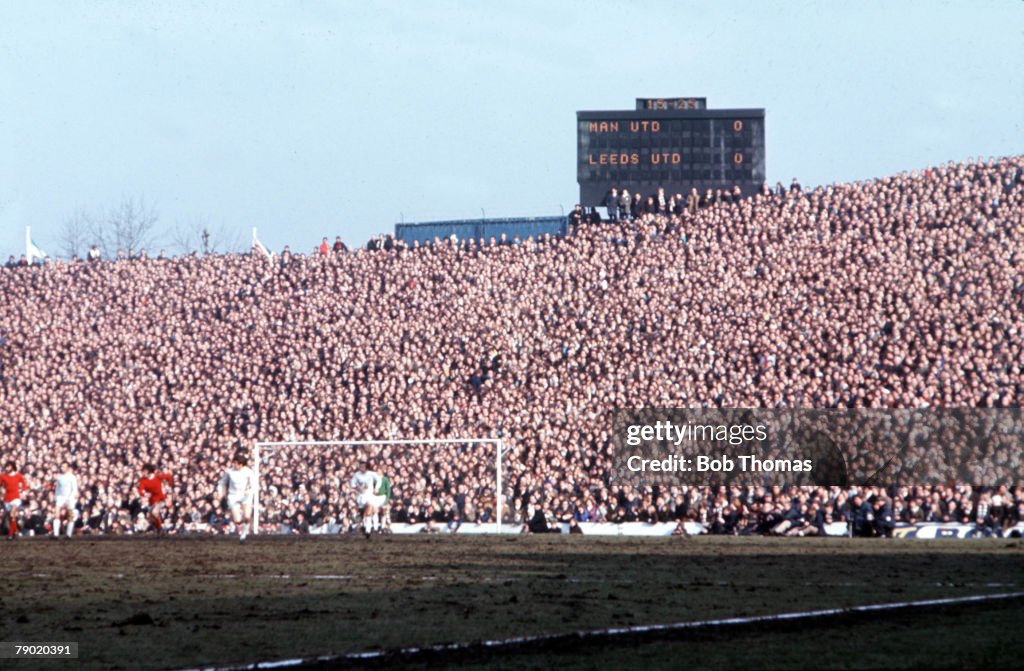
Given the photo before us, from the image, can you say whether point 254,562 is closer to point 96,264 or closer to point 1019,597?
point 1019,597

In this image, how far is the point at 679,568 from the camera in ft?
61.5

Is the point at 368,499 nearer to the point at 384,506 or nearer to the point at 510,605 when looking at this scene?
the point at 384,506

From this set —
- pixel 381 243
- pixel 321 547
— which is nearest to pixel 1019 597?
pixel 321 547

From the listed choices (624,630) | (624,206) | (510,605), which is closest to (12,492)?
(510,605)

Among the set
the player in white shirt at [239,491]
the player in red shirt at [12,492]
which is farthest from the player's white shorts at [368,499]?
the player in red shirt at [12,492]

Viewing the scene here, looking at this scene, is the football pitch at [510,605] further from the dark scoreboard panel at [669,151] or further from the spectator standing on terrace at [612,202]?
the dark scoreboard panel at [669,151]

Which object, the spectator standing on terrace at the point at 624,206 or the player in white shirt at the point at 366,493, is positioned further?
the spectator standing on terrace at the point at 624,206

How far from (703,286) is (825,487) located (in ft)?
42.4

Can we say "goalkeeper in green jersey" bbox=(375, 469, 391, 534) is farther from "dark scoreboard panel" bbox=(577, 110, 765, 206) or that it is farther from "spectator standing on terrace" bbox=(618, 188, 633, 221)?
"dark scoreboard panel" bbox=(577, 110, 765, 206)

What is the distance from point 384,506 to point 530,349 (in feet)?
39.9

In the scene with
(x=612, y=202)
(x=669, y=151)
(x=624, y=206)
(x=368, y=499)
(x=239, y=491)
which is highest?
(x=669, y=151)

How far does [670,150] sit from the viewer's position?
52.1 m

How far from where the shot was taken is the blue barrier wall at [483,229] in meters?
56.2

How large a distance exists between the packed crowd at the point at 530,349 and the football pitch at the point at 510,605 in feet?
39.3
